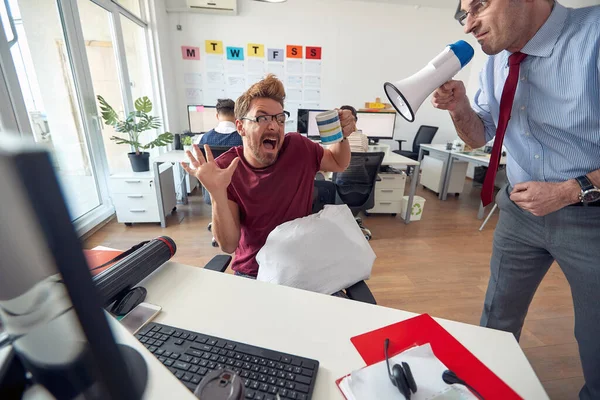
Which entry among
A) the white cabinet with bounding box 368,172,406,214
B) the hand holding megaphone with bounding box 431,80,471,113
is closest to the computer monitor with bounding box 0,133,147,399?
the hand holding megaphone with bounding box 431,80,471,113

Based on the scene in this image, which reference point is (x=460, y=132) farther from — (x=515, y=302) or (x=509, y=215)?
(x=515, y=302)

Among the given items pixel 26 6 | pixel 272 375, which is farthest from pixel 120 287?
pixel 26 6

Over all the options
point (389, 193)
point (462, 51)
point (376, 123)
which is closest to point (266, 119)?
point (462, 51)

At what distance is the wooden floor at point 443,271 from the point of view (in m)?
1.60

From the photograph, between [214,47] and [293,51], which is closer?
Result: [214,47]

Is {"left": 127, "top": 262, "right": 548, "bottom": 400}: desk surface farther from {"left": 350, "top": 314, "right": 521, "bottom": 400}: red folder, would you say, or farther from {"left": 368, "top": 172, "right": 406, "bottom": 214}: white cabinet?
{"left": 368, "top": 172, "right": 406, "bottom": 214}: white cabinet

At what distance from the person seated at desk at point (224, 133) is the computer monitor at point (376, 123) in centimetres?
191

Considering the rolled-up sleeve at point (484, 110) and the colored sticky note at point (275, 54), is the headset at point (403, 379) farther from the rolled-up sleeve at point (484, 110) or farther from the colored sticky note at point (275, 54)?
the colored sticky note at point (275, 54)

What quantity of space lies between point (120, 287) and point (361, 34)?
514 cm

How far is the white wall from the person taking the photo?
433cm

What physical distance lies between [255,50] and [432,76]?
4272mm

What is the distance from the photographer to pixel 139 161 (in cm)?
298

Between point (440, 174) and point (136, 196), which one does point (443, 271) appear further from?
point (136, 196)

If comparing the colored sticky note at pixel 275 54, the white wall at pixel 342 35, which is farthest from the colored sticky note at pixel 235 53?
the colored sticky note at pixel 275 54
